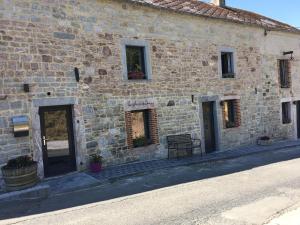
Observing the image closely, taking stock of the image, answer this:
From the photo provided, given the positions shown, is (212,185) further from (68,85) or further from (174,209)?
(68,85)

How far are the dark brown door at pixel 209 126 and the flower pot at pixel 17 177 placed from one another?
25.2ft

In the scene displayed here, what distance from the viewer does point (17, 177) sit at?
778cm

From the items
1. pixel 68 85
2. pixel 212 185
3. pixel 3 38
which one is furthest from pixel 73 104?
pixel 212 185

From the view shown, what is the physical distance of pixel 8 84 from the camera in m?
8.29

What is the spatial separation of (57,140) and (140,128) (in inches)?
124

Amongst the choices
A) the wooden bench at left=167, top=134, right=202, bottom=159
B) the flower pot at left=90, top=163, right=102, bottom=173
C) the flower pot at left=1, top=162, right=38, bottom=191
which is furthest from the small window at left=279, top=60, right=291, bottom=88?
the flower pot at left=1, top=162, right=38, bottom=191

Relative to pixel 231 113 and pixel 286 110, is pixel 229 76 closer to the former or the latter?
pixel 231 113

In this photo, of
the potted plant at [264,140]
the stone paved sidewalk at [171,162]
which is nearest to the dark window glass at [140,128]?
the stone paved sidewalk at [171,162]

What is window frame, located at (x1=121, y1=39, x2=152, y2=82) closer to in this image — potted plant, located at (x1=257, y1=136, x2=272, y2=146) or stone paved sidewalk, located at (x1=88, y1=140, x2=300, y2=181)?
stone paved sidewalk, located at (x1=88, y1=140, x2=300, y2=181)

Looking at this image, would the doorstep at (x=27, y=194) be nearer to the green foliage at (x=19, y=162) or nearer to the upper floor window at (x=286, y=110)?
the green foliage at (x=19, y=162)

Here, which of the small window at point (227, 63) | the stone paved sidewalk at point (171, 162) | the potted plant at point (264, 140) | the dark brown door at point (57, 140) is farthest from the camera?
the potted plant at point (264, 140)

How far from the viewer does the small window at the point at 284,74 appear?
→ 16719 millimetres

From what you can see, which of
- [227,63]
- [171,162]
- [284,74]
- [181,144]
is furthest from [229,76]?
[171,162]

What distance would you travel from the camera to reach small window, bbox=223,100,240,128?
1400 cm
